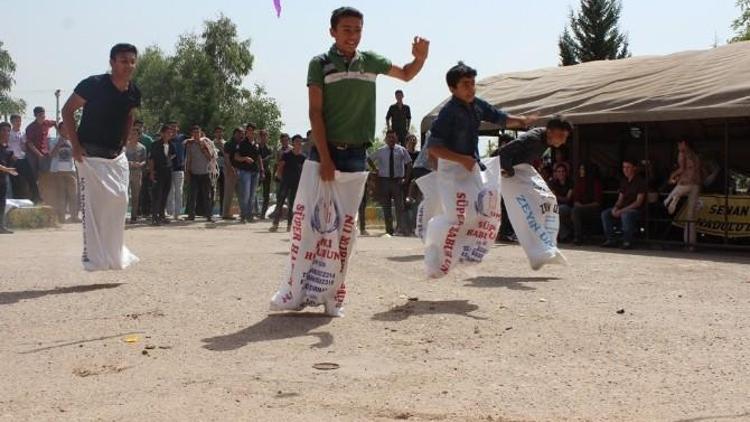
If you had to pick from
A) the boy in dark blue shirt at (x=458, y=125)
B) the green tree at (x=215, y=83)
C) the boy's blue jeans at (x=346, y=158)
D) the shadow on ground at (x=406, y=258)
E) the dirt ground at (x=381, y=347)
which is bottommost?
the dirt ground at (x=381, y=347)

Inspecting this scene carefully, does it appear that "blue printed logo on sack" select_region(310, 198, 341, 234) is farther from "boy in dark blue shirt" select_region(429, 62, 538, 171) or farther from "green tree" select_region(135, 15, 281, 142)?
"green tree" select_region(135, 15, 281, 142)

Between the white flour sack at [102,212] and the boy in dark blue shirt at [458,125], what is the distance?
2.68 metres

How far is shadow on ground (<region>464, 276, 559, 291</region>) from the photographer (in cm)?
808

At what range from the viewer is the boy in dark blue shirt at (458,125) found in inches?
291

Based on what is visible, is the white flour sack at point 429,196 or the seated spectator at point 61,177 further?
the seated spectator at point 61,177

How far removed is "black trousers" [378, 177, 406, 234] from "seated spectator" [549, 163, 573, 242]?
265 centimetres

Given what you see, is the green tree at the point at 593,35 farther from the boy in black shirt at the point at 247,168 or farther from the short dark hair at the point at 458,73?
the short dark hair at the point at 458,73

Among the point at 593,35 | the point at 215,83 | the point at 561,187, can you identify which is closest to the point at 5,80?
the point at 215,83

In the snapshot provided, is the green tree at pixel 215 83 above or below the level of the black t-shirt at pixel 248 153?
above

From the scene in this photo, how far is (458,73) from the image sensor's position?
7.40 meters

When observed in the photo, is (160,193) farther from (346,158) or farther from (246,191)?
(346,158)

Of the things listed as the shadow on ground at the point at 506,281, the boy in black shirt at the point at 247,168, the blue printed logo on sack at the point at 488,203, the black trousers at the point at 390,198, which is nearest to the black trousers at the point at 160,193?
the boy in black shirt at the point at 247,168

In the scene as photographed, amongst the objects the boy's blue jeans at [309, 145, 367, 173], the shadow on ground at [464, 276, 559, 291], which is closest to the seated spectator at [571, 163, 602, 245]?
the shadow on ground at [464, 276, 559, 291]

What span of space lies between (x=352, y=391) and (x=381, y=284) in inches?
147
